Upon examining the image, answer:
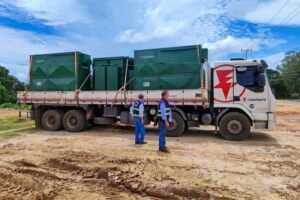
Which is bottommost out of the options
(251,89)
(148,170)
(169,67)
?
(148,170)

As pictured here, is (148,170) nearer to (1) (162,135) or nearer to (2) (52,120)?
(1) (162,135)

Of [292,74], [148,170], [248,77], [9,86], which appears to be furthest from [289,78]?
[148,170]

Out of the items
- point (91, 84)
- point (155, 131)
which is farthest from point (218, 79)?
point (91, 84)

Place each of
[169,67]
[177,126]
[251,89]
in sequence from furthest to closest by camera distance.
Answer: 1. [169,67]
2. [177,126]
3. [251,89]

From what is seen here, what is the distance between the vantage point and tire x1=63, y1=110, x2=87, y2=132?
43.2 ft

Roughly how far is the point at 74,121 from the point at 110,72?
106 inches

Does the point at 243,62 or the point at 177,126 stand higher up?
the point at 243,62

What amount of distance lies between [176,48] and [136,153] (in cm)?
495

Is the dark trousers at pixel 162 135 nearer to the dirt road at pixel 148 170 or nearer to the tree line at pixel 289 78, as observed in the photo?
the dirt road at pixel 148 170

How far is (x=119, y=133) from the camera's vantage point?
12797 millimetres

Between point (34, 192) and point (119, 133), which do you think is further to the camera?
point (119, 133)

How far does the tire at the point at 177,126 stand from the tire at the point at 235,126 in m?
1.43

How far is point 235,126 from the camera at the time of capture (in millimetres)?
10836

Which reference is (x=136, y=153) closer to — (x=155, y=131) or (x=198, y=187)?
(x=198, y=187)
